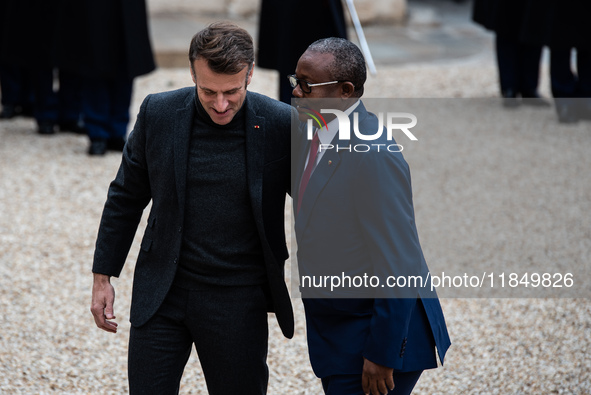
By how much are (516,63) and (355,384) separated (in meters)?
6.38

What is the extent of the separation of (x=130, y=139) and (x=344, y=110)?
64 centimetres

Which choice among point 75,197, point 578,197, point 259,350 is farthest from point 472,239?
point 259,350

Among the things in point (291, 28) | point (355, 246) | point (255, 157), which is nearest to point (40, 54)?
point (291, 28)

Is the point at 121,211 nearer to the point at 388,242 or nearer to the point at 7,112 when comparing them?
the point at 388,242

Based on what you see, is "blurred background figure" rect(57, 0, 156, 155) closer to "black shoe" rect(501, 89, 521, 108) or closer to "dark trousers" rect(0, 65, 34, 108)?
"dark trousers" rect(0, 65, 34, 108)

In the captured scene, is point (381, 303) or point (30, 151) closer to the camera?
point (381, 303)

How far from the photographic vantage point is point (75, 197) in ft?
18.3

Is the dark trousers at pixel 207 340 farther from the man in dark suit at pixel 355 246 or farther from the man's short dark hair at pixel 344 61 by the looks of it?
the man's short dark hair at pixel 344 61

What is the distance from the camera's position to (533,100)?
8.34 meters

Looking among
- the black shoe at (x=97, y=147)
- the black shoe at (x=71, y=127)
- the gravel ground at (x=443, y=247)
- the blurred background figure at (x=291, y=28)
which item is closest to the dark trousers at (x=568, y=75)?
the gravel ground at (x=443, y=247)

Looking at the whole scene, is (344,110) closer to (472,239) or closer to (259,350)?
(259,350)

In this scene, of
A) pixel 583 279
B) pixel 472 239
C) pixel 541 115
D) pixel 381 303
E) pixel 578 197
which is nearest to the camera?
pixel 381 303

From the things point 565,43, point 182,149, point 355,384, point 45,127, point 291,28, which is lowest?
point 45,127

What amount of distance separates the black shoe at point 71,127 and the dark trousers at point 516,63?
12.9 feet
